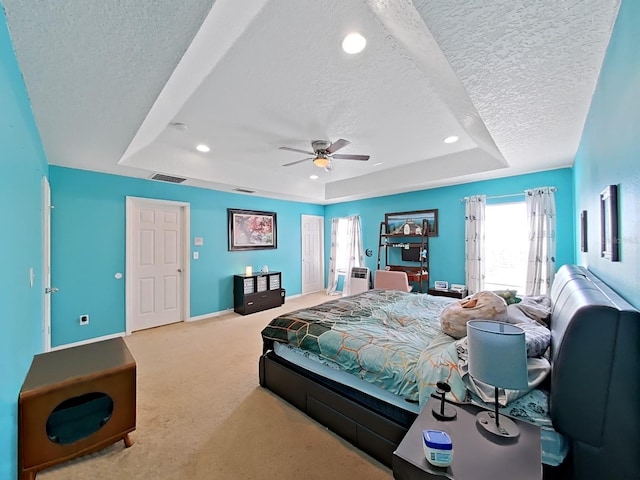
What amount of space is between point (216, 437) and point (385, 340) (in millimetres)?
1440

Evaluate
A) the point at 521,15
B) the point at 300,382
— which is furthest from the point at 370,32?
the point at 300,382

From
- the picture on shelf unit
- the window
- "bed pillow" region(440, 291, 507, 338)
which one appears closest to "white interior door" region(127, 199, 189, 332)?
the picture on shelf unit

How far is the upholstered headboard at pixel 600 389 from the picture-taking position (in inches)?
40.5

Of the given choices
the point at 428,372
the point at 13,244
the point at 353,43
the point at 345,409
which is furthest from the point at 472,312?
the point at 13,244

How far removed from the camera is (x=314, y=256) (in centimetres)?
Result: 704

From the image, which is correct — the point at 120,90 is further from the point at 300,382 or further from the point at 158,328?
the point at 158,328

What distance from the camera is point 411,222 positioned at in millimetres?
5383

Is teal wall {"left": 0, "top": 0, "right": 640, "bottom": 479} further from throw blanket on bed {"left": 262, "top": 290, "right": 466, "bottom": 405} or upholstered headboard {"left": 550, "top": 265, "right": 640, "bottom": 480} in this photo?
throw blanket on bed {"left": 262, "top": 290, "right": 466, "bottom": 405}

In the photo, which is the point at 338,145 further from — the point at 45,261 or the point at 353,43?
the point at 45,261

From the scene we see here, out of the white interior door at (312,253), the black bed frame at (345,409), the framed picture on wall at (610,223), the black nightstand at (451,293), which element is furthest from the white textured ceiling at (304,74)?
the white interior door at (312,253)

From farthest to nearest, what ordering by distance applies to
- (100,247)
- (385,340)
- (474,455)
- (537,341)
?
(100,247)
(385,340)
(537,341)
(474,455)

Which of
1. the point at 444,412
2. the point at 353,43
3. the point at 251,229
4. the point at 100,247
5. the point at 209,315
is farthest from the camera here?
the point at 251,229

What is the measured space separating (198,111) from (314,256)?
4794 mm

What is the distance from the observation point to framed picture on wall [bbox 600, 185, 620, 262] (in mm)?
1335
